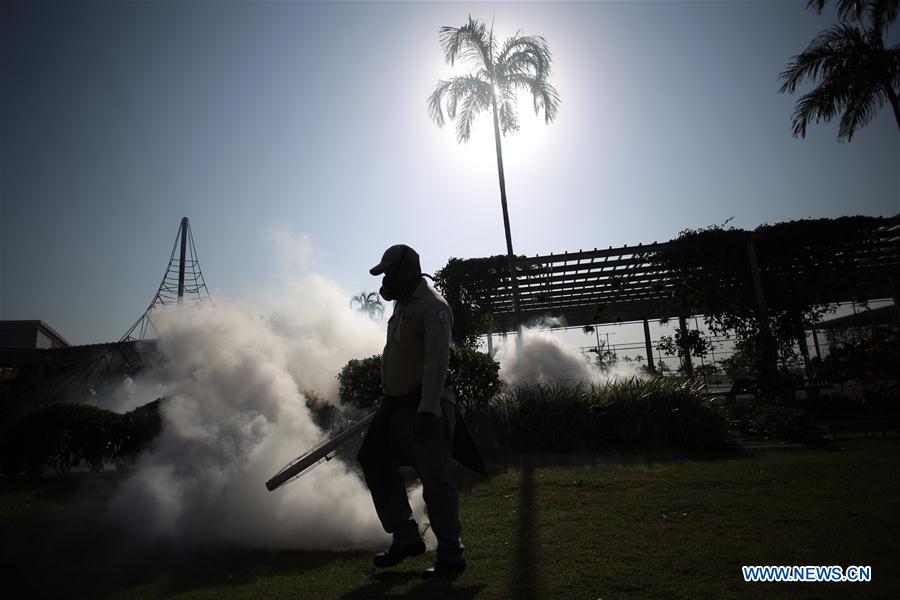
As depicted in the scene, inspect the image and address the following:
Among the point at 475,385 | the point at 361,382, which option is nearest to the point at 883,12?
the point at 475,385

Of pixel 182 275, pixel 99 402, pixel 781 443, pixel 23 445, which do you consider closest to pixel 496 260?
pixel 781 443

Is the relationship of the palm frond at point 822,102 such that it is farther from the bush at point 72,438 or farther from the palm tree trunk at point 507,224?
the bush at point 72,438

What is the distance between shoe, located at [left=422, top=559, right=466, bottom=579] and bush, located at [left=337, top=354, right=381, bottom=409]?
19.6ft

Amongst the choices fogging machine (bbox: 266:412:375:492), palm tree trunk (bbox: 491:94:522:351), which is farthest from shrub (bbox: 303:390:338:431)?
palm tree trunk (bbox: 491:94:522:351)

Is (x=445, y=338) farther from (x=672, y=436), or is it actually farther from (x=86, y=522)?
(x=672, y=436)

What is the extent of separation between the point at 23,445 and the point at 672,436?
11.0 m

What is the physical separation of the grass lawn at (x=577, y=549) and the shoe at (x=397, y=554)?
0.26 ft

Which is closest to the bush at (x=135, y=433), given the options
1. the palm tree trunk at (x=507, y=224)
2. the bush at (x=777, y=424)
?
the palm tree trunk at (x=507, y=224)

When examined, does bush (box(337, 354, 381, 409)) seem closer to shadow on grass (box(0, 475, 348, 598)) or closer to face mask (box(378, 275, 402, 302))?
shadow on grass (box(0, 475, 348, 598))

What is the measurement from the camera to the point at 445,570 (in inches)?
123

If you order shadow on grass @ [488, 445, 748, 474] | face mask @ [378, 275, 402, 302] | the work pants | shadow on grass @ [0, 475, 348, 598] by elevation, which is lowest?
shadow on grass @ [488, 445, 748, 474]

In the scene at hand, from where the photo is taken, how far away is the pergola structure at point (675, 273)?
15.1 metres

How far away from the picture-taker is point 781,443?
8.51 metres

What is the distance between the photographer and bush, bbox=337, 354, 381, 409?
929 cm
